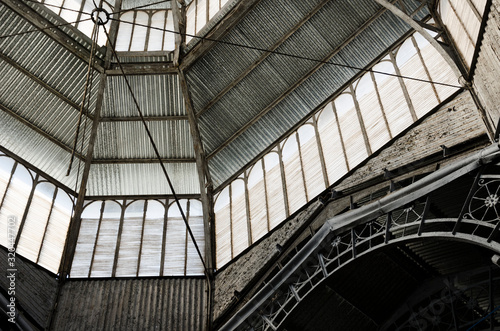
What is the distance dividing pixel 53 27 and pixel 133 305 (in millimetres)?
10684

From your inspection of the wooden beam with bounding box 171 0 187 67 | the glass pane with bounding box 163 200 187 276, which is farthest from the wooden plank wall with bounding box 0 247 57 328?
the wooden beam with bounding box 171 0 187 67

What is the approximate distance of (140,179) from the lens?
949 inches

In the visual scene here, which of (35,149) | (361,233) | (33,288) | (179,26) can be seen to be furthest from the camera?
(179,26)

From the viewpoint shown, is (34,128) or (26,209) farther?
(34,128)

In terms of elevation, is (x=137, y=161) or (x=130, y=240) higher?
(x=137, y=161)

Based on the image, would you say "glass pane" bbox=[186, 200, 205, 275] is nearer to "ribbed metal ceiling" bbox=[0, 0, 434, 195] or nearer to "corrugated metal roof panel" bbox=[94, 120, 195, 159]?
"ribbed metal ceiling" bbox=[0, 0, 434, 195]

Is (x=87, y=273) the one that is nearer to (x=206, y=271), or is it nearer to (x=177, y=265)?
(x=177, y=265)

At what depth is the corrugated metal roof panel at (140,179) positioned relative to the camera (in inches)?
941

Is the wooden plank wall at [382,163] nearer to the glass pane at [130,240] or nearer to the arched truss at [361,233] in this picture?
the arched truss at [361,233]

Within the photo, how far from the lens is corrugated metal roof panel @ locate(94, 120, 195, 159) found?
23656 mm

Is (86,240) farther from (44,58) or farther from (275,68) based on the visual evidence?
(275,68)

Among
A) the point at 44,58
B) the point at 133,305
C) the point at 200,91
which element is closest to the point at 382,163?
the point at 200,91

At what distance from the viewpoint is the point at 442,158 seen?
46.6ft

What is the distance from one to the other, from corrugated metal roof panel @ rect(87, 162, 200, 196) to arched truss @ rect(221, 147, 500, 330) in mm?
9313
